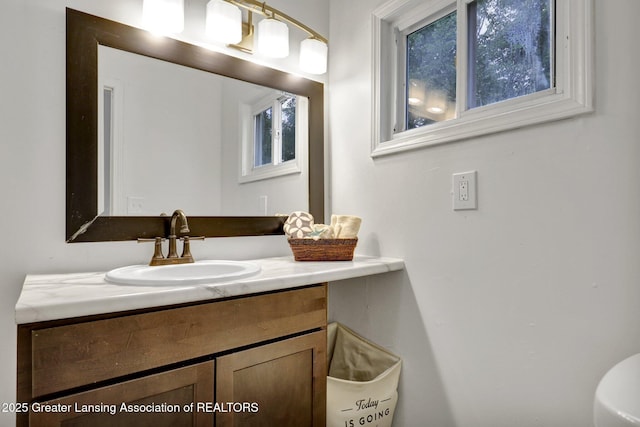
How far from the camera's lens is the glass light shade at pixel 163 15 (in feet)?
4.05

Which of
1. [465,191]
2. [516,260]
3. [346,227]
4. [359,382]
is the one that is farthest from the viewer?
[346,227]

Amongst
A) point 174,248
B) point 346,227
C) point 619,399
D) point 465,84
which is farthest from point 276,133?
point 619,399

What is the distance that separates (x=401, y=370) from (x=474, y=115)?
3.29 ft

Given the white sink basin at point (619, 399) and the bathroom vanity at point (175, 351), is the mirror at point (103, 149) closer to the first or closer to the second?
the bathroom vanity at point (175, 351)

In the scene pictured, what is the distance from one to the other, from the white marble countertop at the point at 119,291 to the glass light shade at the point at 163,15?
87cm

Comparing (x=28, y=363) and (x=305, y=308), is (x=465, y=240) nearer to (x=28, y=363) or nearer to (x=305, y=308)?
(x=305, y=308)

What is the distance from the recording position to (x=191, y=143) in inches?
55.5

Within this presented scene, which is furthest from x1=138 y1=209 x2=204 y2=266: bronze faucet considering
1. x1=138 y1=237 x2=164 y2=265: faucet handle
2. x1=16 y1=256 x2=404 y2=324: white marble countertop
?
x1=16 y1=256 x2=404 y2=324: white marble countertop

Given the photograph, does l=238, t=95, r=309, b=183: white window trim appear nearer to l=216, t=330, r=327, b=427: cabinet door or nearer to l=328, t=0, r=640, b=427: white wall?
l=328, t=0, r=640, b=427: white wall

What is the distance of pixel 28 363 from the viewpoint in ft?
2.37

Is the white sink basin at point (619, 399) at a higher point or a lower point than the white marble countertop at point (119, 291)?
lower

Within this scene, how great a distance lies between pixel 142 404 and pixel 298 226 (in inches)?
32.6

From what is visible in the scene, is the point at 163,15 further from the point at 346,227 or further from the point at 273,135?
the point at 346,227

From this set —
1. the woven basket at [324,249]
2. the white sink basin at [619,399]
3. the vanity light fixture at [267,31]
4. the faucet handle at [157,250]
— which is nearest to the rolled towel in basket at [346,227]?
the woven basket at [324,249]
